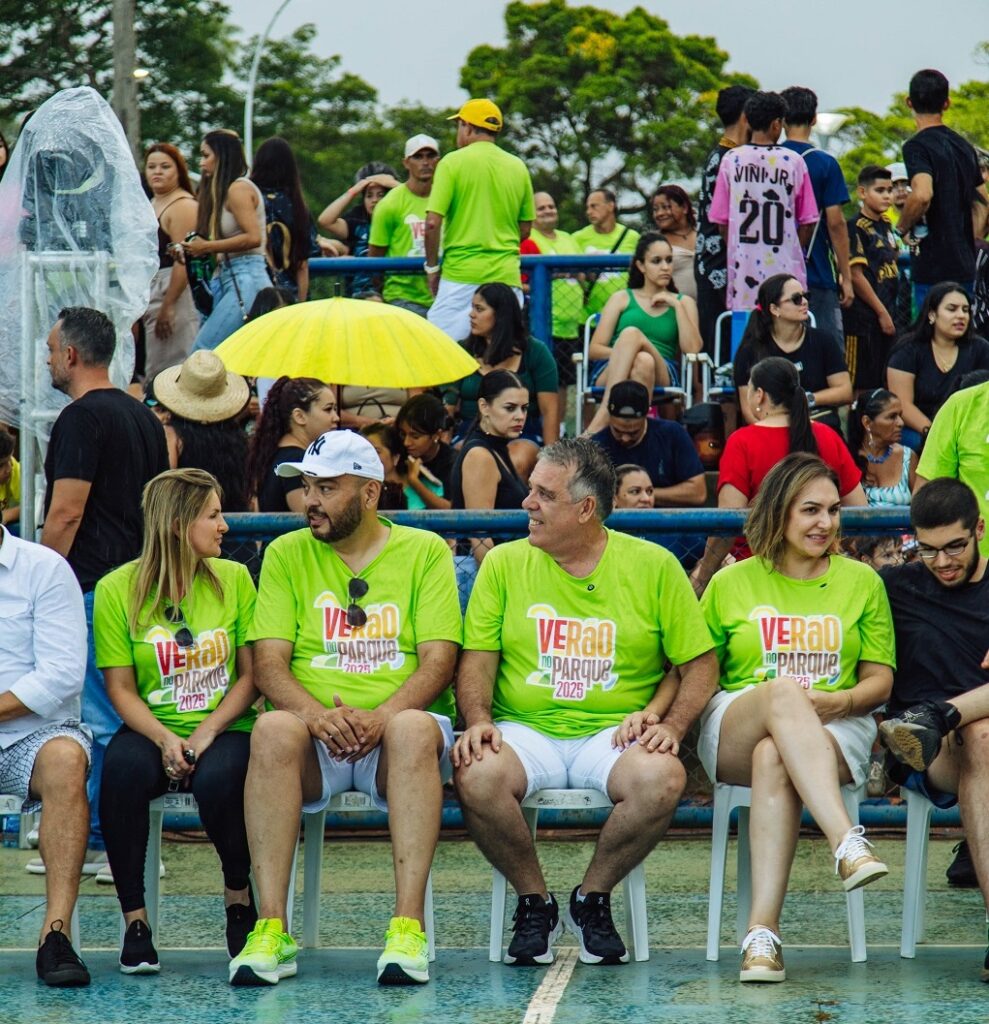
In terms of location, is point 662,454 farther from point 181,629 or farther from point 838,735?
point 181,629

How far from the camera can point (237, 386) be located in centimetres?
754

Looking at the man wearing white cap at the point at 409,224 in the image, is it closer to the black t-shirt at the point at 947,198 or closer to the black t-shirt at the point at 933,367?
the black t-shirt at the point at 947,198

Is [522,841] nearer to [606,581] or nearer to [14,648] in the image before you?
[606,581]

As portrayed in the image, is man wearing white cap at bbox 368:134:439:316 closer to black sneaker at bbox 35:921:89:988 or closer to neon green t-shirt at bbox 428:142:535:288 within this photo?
neon green t-shirt at bbox 428:142:535:288

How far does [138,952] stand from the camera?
534cm

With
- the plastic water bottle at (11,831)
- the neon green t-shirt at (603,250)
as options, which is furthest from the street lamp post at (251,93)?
the plastic water bottle at (11,831)

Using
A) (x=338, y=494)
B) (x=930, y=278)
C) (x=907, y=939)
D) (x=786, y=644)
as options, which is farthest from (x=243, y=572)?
(x=930, y=278)

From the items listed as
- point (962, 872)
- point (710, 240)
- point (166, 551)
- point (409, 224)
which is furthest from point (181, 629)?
point (409, 224)

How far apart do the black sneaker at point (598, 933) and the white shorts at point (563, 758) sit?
325 millimetres

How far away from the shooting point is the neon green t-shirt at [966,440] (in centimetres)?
622

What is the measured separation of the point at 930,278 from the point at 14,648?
20.9 feet

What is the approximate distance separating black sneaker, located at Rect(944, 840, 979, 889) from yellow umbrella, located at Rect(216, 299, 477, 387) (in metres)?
2.83

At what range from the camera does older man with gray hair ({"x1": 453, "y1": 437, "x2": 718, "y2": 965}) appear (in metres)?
5.56

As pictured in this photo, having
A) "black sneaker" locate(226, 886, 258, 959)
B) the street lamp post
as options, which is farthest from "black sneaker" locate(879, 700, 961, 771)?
the street lamp post
